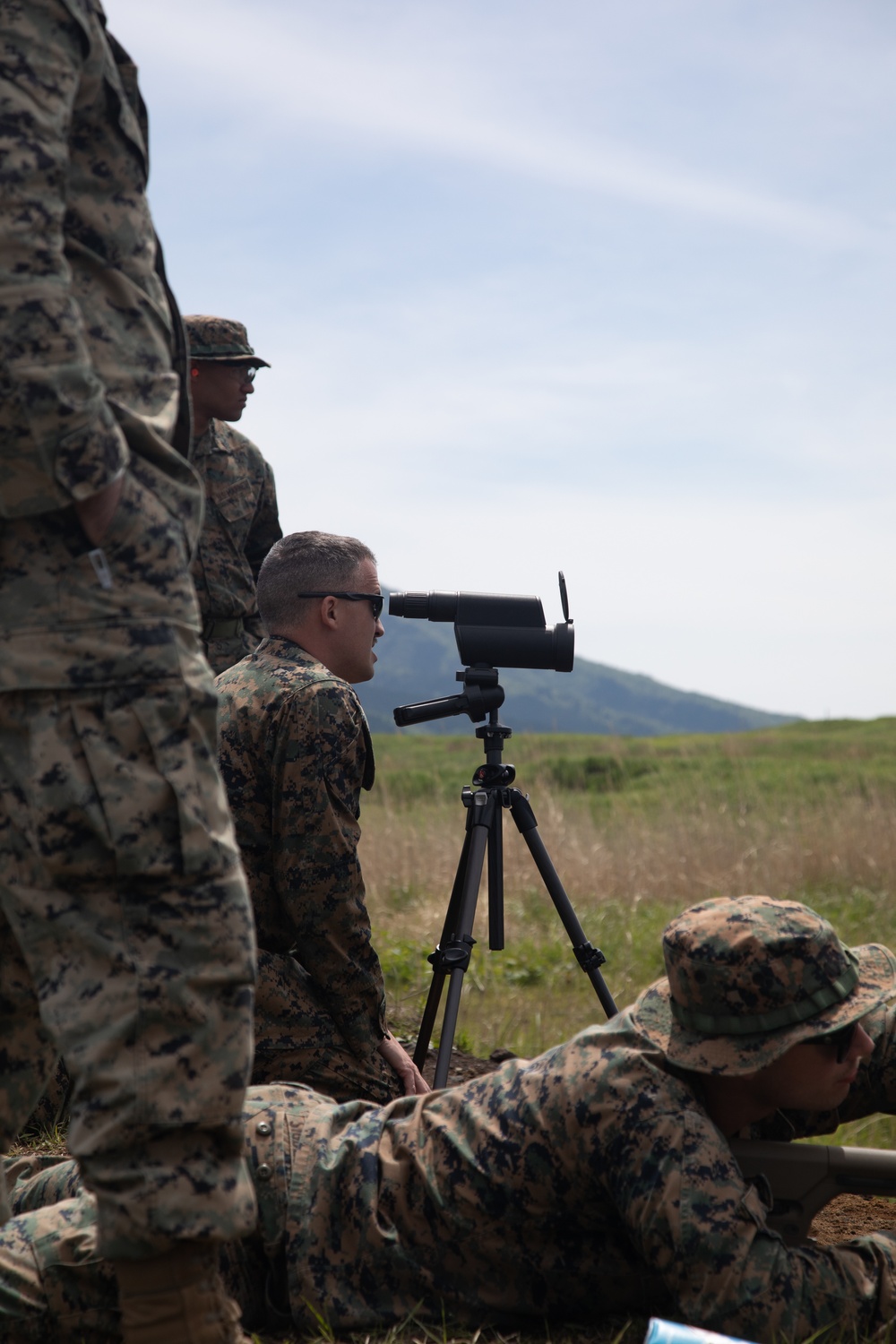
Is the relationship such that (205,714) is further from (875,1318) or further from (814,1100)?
(875,1318)

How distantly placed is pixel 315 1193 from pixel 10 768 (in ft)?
3.43

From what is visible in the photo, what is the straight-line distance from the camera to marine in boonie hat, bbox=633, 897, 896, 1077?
7.18ft

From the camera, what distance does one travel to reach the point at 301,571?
3697 millimetres

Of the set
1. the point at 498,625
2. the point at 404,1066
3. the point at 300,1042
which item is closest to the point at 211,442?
the point at 498,625

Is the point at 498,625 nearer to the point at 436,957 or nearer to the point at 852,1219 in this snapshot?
the point at 436,957

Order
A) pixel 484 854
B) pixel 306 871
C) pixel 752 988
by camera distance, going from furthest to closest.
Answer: pixel 484 854 → pixel 306 871 → pixel 752 988

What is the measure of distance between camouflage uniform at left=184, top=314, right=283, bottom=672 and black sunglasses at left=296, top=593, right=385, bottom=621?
Result: 1.24 m

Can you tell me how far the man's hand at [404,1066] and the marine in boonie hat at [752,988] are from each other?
1.48 meters

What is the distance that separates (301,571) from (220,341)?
1.43 metres

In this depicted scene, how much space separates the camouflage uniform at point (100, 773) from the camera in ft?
5.82

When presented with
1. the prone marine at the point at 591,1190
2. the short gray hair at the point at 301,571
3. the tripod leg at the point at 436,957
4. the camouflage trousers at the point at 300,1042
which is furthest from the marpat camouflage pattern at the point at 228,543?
the prone marine at the point at 591,1190

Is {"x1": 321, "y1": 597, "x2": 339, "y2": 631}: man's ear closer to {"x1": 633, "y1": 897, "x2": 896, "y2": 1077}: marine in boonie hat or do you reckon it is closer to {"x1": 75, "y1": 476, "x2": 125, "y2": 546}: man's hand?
{"x1": 633, "y1": 897, "x2": 896, "y2": 1077}: marine in boonie hat

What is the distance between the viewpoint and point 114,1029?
1.76 metres

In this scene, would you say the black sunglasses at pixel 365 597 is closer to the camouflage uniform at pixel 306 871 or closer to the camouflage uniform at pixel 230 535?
the camouflage uniform at pixel 306 871
